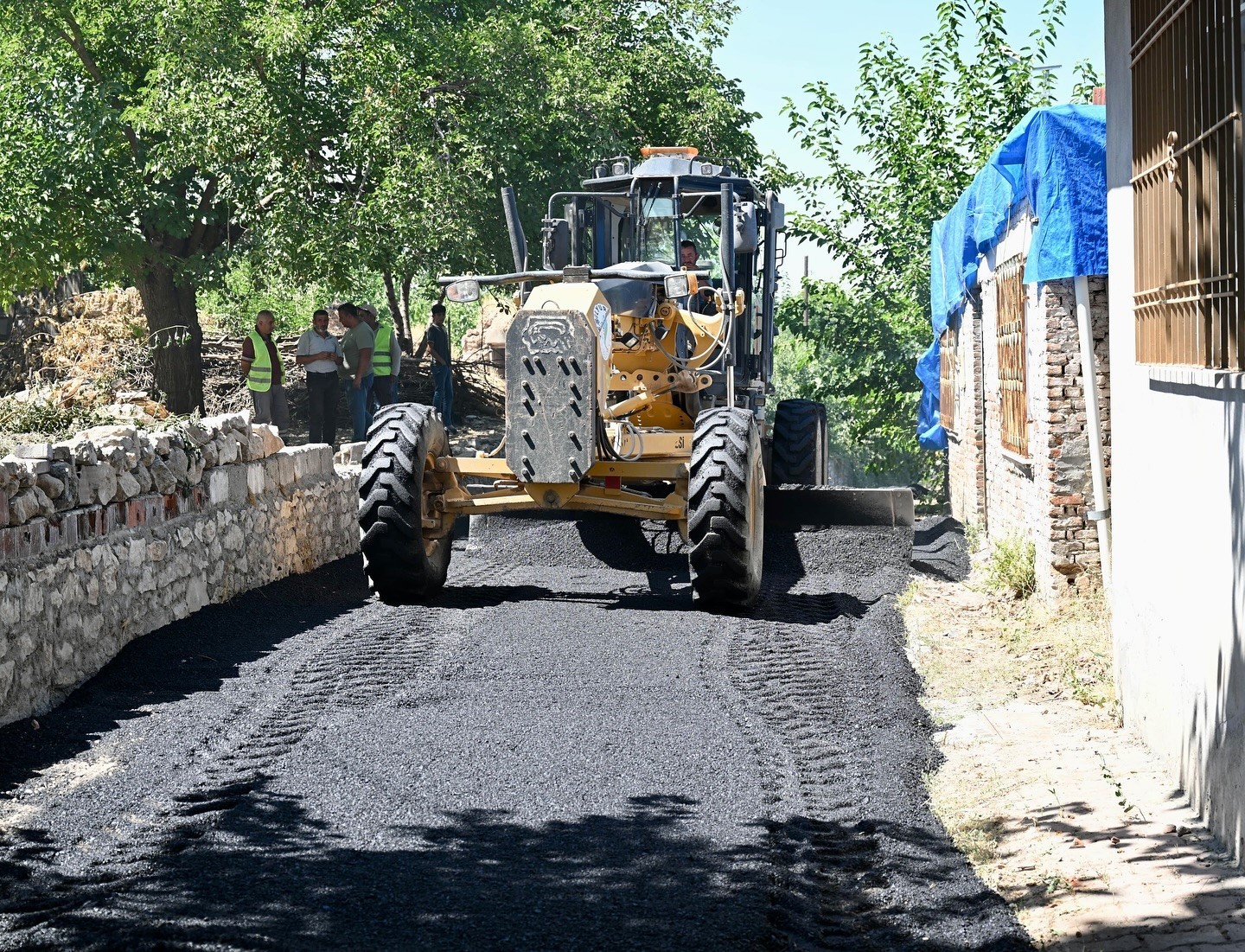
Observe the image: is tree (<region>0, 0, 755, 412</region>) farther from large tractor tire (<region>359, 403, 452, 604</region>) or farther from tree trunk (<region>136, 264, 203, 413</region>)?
large tractor tire (<region>359, 403, 452, 604</region>)

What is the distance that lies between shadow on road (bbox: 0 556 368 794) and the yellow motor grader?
2.33 feet

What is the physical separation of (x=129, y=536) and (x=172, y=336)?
1118 cm

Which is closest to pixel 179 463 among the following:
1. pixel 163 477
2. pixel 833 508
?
pixel 163 477

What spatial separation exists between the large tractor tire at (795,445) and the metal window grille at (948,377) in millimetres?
2586

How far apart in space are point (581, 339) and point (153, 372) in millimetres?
10473

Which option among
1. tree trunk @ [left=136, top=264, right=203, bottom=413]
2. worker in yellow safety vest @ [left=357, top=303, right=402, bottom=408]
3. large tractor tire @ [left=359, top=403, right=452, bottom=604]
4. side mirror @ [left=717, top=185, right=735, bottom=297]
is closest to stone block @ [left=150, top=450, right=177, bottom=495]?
large tractor tire @ [left=359, top=403, right=452, bottom=604]

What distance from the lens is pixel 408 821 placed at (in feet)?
17.1

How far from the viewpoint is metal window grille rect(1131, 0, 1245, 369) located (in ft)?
16.2

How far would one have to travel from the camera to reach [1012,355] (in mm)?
11047

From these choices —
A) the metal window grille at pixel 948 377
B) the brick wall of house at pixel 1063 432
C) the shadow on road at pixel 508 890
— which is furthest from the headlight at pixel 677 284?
the metal window grille at pixel 948 377

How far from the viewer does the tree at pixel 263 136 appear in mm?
16469

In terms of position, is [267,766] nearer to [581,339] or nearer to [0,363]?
[581,339]

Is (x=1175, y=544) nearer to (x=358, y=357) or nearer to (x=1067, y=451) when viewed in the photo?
(x=1067, y=451)

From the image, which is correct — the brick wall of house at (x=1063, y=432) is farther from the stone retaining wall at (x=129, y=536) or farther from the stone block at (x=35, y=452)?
the stone block at (x=35, y=452)
